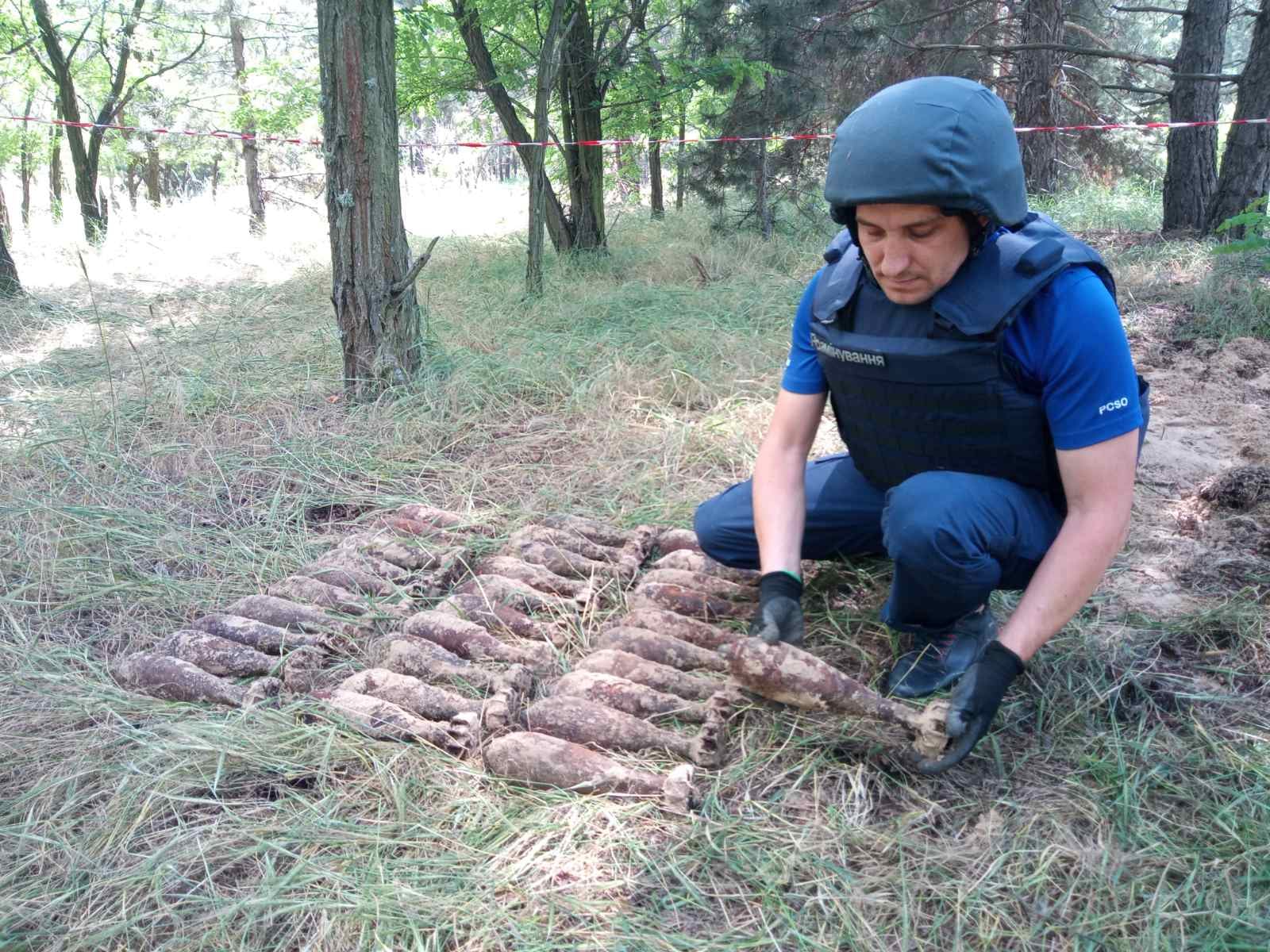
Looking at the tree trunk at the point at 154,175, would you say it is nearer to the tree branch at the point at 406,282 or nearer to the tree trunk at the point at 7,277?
the tree trunk at the point at 7,277

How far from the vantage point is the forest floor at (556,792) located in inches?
69.3

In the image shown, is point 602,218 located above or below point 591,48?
below

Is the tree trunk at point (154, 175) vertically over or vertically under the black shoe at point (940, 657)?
over

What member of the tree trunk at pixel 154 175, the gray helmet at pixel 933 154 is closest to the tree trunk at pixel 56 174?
the tree trunk at pixel 154 175

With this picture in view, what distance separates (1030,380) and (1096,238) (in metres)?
7.64

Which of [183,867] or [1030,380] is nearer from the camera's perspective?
[183,867]

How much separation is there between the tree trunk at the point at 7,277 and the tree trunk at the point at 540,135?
4124 mm

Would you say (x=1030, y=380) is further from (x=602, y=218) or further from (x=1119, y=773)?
(x=602, y=218)

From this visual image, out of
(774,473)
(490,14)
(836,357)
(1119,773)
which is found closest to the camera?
(1119,773)

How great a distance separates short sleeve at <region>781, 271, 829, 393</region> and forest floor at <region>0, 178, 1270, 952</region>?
0.68m

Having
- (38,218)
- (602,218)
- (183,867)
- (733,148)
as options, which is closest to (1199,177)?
(733,148)

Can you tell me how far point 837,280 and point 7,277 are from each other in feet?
24.9

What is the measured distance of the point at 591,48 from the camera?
8656mm

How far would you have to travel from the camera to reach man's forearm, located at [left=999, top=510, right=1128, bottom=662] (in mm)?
1943
